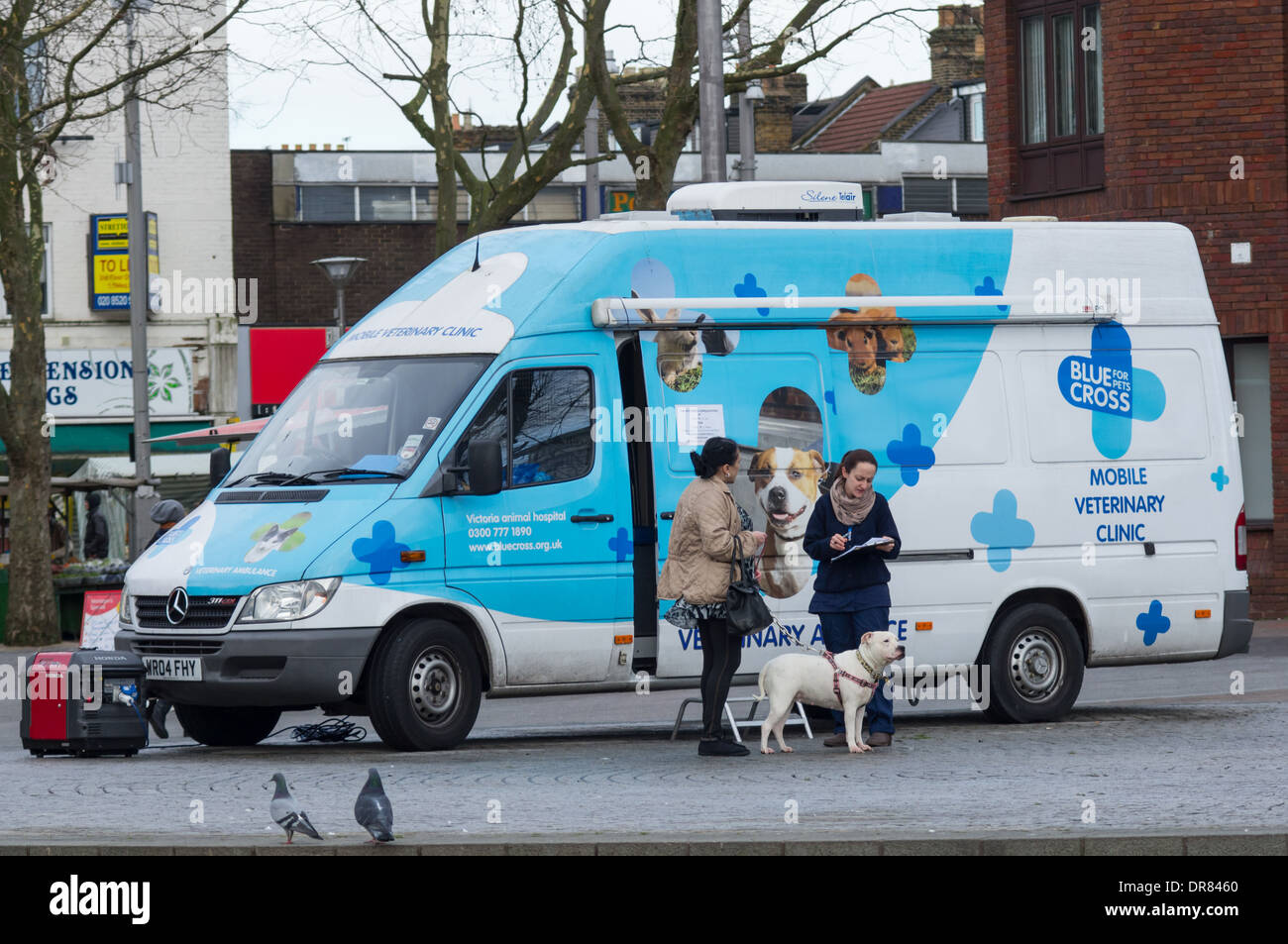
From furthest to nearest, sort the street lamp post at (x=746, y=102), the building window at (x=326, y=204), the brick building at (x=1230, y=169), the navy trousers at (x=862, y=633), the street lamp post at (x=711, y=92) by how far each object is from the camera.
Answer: the building window at (x=326, y=204) < the street lamp post at (x=746, y=102) < the brick building at (x=1230, y=169) < the street lamp post at (x=711, y=92) < the navy trousers at (x=862, y=633)

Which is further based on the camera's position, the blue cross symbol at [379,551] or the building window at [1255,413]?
the building window at [1255,413]

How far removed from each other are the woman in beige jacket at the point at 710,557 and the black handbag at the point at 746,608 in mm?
70

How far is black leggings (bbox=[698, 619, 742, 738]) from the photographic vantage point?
1159cm

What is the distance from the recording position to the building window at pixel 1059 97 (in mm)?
23734

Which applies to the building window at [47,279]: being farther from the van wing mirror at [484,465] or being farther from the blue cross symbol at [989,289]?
the van wing mirror at [484,465]

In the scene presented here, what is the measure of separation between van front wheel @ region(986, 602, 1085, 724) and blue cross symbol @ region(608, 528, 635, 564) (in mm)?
2556

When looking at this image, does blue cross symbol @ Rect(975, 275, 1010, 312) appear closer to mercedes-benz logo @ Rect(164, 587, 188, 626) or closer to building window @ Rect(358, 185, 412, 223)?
mercedes-benz logo @ Rect(164, 587, 188, 626)

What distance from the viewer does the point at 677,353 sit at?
41.3ft

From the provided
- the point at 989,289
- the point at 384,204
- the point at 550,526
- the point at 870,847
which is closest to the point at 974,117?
the point at 384,204

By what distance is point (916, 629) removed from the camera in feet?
42.3

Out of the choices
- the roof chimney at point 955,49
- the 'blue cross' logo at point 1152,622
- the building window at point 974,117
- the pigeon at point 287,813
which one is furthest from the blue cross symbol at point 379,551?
the roof chimney at point 955,49

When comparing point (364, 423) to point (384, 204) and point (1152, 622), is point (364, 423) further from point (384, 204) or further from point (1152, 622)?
point (384, 204)

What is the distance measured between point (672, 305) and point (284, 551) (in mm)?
2853

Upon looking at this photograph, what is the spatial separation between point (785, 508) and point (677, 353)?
3.86 feet
